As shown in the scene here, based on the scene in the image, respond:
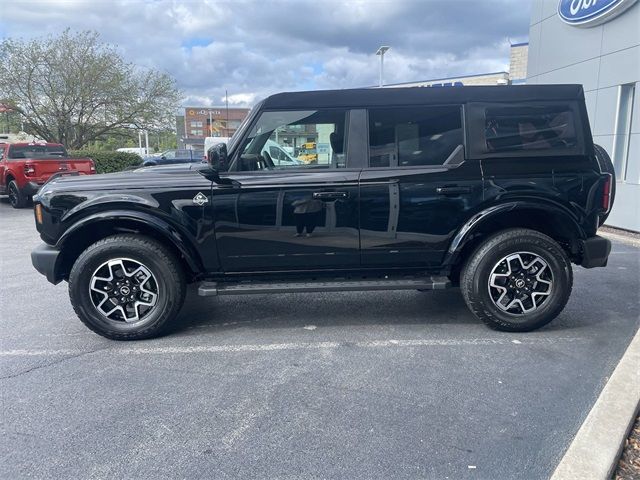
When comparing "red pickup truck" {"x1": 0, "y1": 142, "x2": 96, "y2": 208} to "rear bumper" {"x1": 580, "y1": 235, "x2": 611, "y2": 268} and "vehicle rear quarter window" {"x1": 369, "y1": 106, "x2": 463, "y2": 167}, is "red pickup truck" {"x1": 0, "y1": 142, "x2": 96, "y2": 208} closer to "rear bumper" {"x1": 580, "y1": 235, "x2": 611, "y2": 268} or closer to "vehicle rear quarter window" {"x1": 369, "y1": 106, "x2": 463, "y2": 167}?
"vehicle rear quarter window" {"x1": 369, "y1": 106, "x2": 463, "y2": 167}

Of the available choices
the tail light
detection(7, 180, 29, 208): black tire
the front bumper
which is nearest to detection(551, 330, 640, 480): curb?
the tail light

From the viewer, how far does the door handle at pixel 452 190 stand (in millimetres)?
4066

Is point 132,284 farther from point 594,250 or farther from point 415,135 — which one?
point 594,250

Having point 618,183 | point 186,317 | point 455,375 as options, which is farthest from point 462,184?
point 618,183

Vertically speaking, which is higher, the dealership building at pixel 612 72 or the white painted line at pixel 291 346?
the dealership building at pixel 612 72

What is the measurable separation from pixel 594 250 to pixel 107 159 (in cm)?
2081

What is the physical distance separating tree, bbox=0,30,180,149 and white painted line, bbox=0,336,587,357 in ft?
66.7

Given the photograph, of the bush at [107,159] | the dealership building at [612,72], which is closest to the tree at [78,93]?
the bush at [107,159]

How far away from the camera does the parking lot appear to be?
2568mm

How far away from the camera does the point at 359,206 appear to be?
407cm

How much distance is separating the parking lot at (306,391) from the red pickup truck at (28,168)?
921 centimetres

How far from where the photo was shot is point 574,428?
9.20 feet

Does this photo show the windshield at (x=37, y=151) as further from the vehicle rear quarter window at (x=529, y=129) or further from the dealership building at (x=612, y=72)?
the dealership building at (x=612, y=72)

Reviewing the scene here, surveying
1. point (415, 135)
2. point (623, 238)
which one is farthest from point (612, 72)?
point (415, 135)
